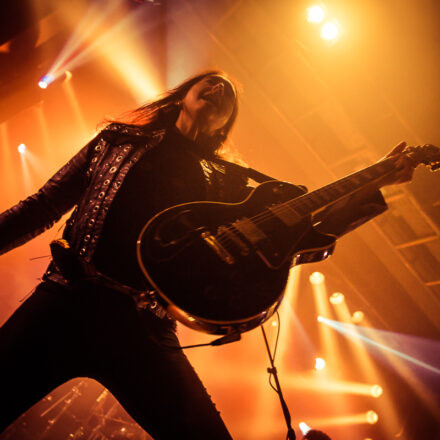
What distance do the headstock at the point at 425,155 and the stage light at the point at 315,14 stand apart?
454 centimetres

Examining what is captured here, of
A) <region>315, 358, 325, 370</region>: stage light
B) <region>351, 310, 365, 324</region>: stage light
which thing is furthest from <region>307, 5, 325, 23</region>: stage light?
<region>315, 358, 325, 370</region>: stage light

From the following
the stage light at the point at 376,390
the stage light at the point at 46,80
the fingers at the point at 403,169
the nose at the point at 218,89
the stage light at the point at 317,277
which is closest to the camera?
the fingers at the point at 403,169

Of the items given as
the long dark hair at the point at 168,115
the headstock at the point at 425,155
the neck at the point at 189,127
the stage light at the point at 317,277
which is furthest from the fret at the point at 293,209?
the stage light at the point at 317,277

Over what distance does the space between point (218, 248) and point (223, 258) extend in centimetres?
6

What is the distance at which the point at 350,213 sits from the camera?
173 centimetres

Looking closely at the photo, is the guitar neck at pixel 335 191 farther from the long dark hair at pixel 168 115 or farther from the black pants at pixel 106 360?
the black pants at pixel 106 360

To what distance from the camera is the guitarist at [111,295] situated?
1056 mm

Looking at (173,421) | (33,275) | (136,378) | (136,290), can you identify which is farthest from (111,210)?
(33,275)

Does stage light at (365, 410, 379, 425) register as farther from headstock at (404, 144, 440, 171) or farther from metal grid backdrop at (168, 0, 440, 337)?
headstock at (404, 144, 440, 171)

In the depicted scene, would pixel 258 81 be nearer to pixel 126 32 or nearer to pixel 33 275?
pixel 126 32

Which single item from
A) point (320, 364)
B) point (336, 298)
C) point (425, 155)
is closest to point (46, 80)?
point (425, 155)

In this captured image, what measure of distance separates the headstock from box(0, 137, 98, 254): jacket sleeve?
2349mm

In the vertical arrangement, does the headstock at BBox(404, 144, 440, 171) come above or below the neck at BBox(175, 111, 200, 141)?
below

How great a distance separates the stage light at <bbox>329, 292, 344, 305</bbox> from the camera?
27.9ft
